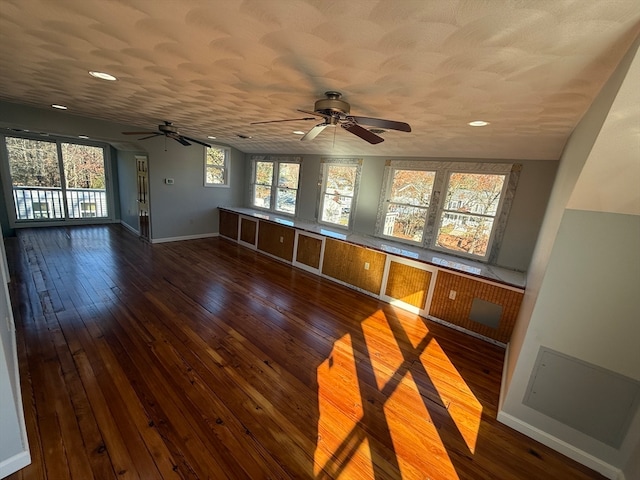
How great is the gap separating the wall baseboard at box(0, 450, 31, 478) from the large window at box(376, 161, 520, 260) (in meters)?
4.56

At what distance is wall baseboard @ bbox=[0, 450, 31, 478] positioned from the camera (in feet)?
4.82

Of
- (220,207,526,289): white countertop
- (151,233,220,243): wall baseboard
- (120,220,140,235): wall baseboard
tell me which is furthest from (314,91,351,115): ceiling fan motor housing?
(120,220,140,235): wall baseboard

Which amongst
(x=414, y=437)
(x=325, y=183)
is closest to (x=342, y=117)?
(x=414, y=437)

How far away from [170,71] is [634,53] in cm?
267

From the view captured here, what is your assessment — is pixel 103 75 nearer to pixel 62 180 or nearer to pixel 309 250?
pixel 309 250

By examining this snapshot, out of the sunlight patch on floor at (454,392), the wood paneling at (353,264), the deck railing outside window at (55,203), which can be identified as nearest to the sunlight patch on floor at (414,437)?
the sunlight patch on floor at (454,392)

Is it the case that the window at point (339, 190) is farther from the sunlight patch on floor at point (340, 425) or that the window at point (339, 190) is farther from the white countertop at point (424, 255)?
the sunlight patch on floor at point (340, 425)

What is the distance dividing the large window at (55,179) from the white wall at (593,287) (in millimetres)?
9704

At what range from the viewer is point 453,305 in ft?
11.6

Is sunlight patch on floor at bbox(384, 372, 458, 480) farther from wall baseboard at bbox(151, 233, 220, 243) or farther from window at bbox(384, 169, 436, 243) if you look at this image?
wall baseboard at bbox(151, 233, 220, 243)

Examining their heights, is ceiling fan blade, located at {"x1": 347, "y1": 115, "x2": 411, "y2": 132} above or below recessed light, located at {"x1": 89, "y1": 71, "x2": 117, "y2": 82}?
below

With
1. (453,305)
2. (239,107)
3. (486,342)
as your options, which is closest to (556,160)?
(453,305)

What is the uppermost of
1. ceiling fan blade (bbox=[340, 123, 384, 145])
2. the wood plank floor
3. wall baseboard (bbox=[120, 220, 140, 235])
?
ceiling fan blade (bbox=[340, 123, 384, 145])

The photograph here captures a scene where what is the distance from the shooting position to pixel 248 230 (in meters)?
6.32
